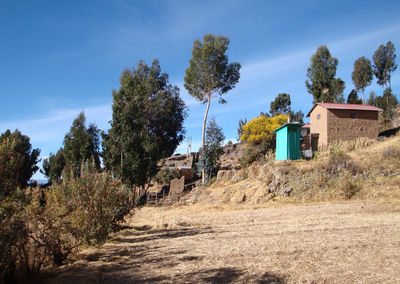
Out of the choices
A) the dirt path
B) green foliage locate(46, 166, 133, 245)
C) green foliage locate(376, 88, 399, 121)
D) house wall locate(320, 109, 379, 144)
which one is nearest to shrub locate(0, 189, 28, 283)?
the dirt path

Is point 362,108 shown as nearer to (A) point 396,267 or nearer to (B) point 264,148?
(B) point 264,148

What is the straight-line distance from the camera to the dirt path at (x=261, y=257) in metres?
4.13

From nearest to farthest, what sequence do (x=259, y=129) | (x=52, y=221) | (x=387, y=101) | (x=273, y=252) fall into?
(x=273, y=252) < (x=52, y=221) < (x=259, y=129) < (x=387, y=101)

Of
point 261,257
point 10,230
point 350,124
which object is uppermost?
point 350,124

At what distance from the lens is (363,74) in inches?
1833

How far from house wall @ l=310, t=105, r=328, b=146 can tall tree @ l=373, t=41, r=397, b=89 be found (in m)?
29.1

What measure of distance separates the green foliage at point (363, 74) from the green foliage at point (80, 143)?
40330 mm

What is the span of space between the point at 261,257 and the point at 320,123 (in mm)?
21378

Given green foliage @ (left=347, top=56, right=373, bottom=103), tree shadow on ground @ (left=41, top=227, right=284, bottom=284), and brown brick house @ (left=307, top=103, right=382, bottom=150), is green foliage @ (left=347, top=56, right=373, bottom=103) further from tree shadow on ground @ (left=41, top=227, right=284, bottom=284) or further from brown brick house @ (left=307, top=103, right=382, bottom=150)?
tree shadow on ground @ (left=41, top=227, right=284, bottom=284)

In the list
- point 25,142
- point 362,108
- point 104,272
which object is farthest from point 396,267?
point 25,142

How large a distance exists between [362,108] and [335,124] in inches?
115

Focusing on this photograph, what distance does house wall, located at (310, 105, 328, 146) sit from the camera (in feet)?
76.3

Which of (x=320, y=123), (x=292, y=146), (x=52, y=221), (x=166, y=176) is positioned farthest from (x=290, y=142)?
(x=52, y=221)

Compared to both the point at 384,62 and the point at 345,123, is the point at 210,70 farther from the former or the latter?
the point at 384,62
